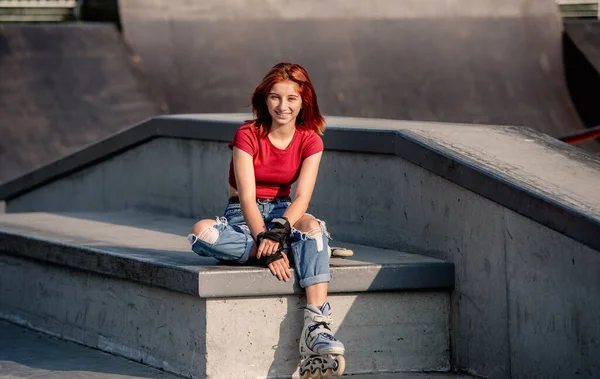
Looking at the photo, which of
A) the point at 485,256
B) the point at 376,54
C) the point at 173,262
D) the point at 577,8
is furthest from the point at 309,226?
the point at 577,8

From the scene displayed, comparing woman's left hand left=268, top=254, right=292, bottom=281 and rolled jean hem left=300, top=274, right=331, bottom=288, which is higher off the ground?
woman's left hand left=268, top=254, right=292, bottom=281

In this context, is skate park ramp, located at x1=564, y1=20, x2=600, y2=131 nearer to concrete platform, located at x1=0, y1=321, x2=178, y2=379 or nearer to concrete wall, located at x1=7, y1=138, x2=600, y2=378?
concrete wall, located at x1=7, y1=138, x2=600, y2=378

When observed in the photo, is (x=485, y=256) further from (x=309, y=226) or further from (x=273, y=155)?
(x=273, y=155)

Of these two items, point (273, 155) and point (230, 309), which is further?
point (273, 155)

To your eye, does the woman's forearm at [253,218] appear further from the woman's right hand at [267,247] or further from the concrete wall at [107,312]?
the concrete wall at [107,312]

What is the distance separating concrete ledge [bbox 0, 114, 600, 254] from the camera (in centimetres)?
487

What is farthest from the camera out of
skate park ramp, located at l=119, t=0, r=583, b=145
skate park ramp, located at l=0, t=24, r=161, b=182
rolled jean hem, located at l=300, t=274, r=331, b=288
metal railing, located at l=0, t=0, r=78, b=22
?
metal railing, located at l=0, t=0, r=78, b=22

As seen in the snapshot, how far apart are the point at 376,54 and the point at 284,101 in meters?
8.99

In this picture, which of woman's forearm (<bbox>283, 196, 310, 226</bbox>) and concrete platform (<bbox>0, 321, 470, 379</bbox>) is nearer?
woman's forearm (<bbox>283, 196, 310, 226</bbox>)

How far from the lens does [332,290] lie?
205 inches

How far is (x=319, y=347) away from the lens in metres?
4.96

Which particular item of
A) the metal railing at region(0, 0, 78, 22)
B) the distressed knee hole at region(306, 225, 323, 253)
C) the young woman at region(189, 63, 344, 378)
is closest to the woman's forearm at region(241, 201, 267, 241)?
the young woman at region(189, 63, 344, 378)

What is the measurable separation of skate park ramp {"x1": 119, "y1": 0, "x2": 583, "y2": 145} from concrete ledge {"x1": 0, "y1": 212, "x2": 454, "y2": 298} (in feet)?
19.0

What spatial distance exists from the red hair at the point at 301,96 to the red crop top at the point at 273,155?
0.04 metres
